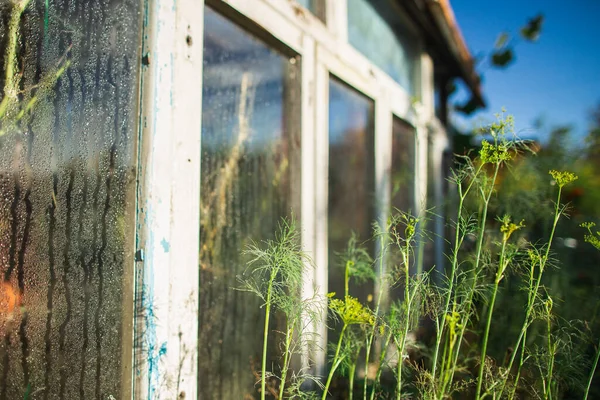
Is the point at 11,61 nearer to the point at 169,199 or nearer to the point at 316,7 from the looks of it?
the point at 169,199

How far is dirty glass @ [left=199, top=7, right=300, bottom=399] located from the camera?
162 centimetres

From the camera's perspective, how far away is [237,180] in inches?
70.3

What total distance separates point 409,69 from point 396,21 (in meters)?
0.48

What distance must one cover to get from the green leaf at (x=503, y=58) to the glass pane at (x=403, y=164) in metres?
2.22

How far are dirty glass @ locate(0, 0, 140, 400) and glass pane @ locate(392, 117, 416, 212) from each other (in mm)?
2321

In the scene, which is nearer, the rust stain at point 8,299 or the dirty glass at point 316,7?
the rust stain at point 8,299

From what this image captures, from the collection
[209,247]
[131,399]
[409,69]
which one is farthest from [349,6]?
[131,399]

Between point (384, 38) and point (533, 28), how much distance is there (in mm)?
2845

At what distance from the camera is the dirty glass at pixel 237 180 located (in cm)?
162

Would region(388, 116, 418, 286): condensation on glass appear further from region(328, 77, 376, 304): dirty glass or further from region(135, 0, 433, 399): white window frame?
region(135, 0, 433, 399): white window frame

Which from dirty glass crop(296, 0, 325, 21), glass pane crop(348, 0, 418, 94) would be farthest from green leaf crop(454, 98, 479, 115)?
dirty glass crop(296, 0, 325, 21)

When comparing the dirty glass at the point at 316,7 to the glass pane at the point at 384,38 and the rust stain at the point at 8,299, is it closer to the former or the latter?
the glass pane at the point at 384,38

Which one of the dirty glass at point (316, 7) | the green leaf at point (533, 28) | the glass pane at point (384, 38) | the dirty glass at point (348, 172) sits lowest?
the dirty glass at point (348, 172)

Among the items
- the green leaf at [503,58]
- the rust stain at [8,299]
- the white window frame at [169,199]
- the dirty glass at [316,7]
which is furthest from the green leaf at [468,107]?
the rust stain at [8,299]
